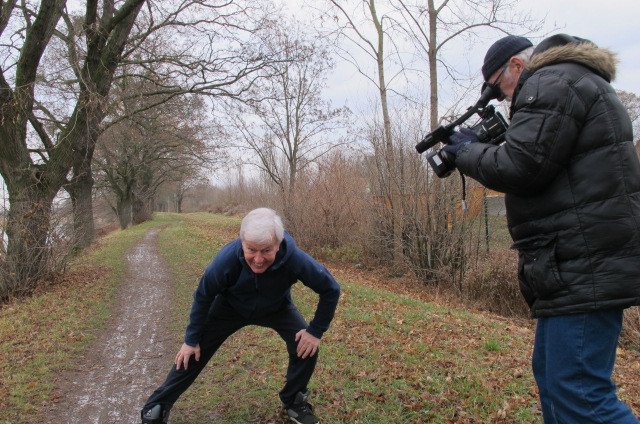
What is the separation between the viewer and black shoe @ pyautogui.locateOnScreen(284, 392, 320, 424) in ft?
12.8

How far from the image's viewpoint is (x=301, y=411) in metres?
3.95

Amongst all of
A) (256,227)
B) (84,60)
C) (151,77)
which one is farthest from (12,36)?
(256,227)

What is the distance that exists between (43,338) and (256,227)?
5.74 metres

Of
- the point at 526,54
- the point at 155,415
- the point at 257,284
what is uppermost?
the point at 526,54

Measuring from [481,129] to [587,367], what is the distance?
4.27ft

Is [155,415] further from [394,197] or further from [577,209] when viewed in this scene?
[394,197]

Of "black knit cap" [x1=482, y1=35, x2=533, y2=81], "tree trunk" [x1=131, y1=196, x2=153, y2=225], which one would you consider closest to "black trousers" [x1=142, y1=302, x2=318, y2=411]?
"black knit cap" [x1=482, y1=35, x2=533, y2=81]

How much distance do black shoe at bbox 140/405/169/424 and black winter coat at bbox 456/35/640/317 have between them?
304 cm

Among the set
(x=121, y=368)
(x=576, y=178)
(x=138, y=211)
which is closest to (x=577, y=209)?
(x=576, y=178)

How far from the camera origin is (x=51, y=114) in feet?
57.9

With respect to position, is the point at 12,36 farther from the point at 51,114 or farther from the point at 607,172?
the point at 607,172

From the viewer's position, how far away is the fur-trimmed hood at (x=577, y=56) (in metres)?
2.19

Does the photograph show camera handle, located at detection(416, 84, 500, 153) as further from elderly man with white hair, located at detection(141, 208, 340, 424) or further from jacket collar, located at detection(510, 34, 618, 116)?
elderly man with white hair, located at detection(141, 208, 340, 424)

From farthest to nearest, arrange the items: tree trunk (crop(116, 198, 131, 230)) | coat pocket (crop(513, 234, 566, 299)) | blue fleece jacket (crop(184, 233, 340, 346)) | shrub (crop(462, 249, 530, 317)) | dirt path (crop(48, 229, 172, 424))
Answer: tree trunk (crop(116, 198, 131, 230)), shrub (crop(462, 249, 530, 317)), dirt path (crop(48, 229, 172, 424)), blue fleece jacket (crop(184, 233, 340, 346)), coat pocket (crop(513, 234, 566, 299))
